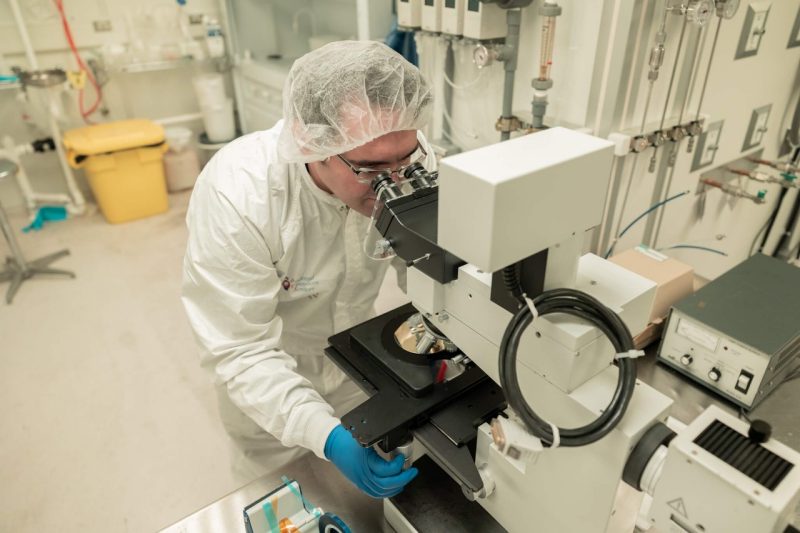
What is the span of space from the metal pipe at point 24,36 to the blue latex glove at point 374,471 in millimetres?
3324

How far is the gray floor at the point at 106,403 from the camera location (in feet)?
5.61

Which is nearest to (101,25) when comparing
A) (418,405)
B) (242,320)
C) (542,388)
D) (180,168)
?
(180,168)

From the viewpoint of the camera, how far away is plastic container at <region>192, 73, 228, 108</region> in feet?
11.3

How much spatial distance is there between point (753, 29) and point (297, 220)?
1.52 metres

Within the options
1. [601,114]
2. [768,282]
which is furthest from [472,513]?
[601,114]

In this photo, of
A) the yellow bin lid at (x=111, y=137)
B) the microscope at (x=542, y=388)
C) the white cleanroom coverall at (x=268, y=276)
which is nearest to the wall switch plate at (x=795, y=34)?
the white cleanroom coverall at (x=268, y=276)

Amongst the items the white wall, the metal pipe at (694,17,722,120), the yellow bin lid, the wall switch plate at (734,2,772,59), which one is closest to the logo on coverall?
the metal pipe at (694,17,722,120)

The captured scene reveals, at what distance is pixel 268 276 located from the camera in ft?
3.46

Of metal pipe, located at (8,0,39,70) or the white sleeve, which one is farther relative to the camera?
metal pipe, located at (8,0,39,70)

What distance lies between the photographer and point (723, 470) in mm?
491

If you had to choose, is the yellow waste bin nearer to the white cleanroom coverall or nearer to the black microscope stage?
the white cleanroom coverall

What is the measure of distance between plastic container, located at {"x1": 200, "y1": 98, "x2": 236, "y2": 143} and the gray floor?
107 cm

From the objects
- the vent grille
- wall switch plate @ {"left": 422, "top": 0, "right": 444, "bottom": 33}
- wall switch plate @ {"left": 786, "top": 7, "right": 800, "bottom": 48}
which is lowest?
the vent grille

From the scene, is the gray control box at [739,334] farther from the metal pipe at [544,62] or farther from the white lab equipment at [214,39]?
the white lab equipment at [214,39]
